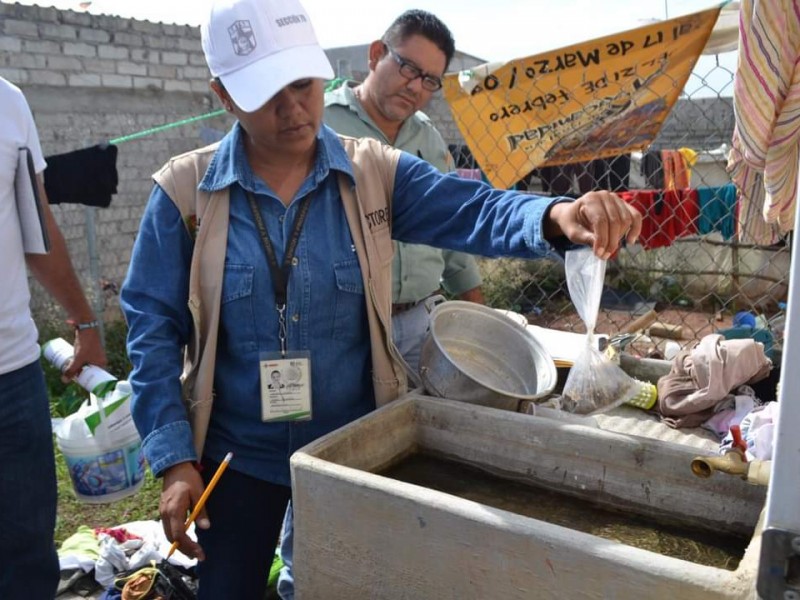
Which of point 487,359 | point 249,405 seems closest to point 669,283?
point 487,359

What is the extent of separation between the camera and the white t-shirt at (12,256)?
7.20 ft

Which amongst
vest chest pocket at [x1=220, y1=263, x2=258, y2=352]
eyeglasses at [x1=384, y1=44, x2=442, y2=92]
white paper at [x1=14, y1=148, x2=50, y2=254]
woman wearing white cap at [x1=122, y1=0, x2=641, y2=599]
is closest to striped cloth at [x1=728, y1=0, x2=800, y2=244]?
woman wearing white cap at [x1=122, y1=0, x2=641, y2=599]

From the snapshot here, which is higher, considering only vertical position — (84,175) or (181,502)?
(84,175)

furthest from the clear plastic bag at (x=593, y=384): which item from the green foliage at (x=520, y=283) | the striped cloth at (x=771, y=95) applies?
the green foliage at (x=520, y=283)

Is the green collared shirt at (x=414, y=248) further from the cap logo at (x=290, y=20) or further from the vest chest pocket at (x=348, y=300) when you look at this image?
the cap logo at (x=290, y=20)

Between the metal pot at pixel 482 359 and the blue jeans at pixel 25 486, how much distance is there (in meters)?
1.27

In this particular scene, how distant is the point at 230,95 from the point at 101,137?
549 cm

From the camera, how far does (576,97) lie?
3727mm

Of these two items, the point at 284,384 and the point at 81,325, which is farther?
the point at 81,325

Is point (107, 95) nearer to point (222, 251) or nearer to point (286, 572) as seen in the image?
point (286, 572)

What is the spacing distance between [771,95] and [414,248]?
59.3 inches

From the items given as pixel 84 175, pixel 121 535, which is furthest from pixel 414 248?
pixel 84 175

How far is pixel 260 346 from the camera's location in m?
1.71

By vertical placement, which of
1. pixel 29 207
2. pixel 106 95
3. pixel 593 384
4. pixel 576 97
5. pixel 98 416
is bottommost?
pixel 98 416
